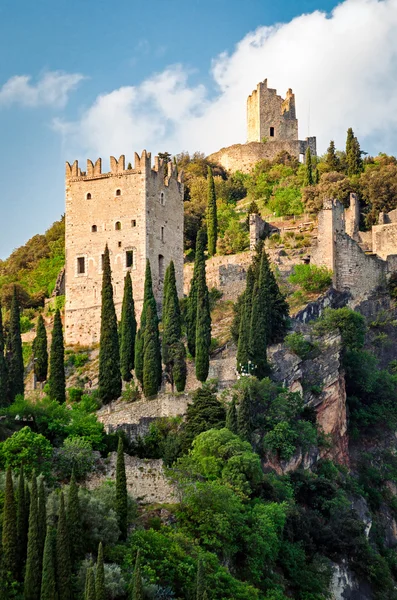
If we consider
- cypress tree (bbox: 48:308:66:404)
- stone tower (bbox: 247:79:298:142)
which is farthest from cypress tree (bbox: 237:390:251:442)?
stone tower (bbox: 247:79:298:142)

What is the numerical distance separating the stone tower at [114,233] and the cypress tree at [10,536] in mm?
27893

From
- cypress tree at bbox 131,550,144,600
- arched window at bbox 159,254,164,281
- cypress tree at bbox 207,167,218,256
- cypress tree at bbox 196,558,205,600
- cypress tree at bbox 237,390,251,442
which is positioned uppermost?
cypress tree at bbox 207,167,218,256

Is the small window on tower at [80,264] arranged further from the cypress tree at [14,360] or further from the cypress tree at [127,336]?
the cypress tree at [14,360]

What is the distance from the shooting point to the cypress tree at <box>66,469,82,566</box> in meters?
32.6

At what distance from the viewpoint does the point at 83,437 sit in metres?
42.2

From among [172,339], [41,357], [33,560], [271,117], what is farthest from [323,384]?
[271,117]

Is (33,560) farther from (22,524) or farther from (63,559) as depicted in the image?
(22,524)

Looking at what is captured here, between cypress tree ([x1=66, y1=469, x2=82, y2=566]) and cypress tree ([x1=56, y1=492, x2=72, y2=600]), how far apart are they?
70 centimetres

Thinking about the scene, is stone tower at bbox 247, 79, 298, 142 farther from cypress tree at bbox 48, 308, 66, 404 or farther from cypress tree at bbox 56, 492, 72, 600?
cypress tree at bbox 56, 492, 72, 600

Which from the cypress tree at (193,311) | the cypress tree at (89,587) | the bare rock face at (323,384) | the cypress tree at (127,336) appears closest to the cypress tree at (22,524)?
the cypress tree at (89,587)

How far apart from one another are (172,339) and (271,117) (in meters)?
37.1

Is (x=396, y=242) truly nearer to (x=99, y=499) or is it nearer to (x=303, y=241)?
(x=303, y=241)

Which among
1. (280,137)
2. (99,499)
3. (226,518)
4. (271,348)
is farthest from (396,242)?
(99,499)

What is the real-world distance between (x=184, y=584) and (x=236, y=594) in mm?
1805
